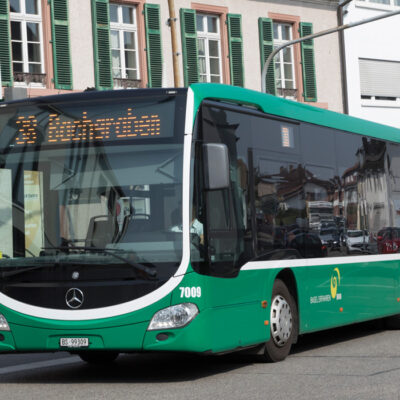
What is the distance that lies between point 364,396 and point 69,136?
3.57m

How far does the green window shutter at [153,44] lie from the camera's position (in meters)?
27.5

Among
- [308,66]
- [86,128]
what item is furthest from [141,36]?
[86,128]

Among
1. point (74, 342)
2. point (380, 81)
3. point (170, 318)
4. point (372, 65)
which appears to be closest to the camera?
point (170, 318)

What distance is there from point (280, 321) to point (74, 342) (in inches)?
94.4

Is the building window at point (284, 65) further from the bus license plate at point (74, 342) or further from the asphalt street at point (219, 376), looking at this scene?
the bus license plate at point (74, 342)

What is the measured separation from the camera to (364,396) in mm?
8438

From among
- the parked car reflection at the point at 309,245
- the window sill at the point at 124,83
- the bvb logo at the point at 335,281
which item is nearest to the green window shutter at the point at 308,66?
the window sill at the point at 124,83

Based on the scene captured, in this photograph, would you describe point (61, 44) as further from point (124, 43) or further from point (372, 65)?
point (372, 65)

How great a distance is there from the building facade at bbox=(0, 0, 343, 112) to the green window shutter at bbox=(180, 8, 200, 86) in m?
0.03

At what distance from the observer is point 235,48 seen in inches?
1171

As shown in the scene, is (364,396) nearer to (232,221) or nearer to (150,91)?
(232,221)

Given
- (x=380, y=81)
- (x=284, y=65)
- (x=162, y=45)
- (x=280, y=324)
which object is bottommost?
(x=280, y=324)

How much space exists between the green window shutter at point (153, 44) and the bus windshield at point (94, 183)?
17362mm

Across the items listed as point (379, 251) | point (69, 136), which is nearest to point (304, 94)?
point (379, 251)
